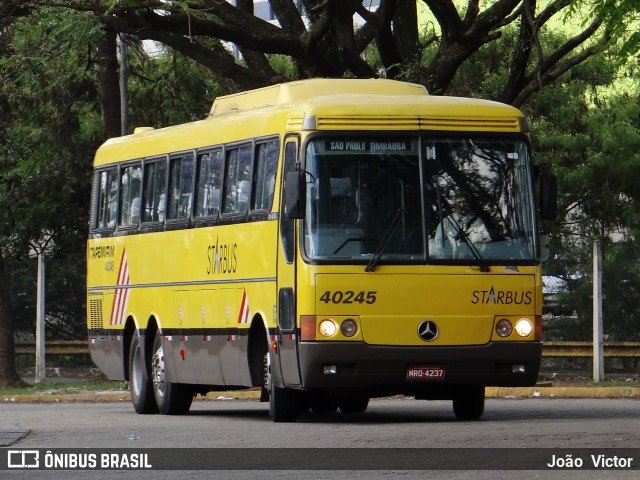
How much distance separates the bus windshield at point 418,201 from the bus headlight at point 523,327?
2.01 feet

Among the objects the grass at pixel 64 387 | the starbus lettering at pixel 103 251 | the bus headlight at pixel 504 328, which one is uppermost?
the starbus lettering at pixel 103 251

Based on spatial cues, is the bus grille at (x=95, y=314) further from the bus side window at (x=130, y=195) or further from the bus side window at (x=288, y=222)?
the bus side window at (x=288, y=222)

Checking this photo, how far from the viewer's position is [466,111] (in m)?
18.0

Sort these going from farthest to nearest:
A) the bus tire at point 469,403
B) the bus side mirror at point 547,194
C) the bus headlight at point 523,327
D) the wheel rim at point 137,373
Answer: the wheel rim at point 137,373 < the bus tire at point 469,403 < the bus side mirror at point 547,194 < the bus headlight at point 523,327

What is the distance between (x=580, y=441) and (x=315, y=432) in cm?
284

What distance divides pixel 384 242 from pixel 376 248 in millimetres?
104

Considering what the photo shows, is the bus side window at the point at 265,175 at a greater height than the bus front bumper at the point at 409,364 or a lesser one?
greater

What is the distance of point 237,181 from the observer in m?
19.5

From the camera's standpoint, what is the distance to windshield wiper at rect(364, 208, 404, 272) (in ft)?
56.4

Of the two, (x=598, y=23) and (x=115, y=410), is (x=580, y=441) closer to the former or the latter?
(x=115, y=410)

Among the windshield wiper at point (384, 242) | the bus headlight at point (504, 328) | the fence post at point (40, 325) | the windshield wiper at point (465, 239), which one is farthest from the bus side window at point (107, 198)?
the fence post at point (40, 325)

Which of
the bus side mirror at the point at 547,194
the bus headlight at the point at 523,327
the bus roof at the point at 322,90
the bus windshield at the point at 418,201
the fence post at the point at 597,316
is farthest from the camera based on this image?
the fence post at the point at 597,316

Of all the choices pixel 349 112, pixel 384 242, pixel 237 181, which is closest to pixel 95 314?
pixel 237 181

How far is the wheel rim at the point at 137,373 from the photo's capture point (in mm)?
22105
